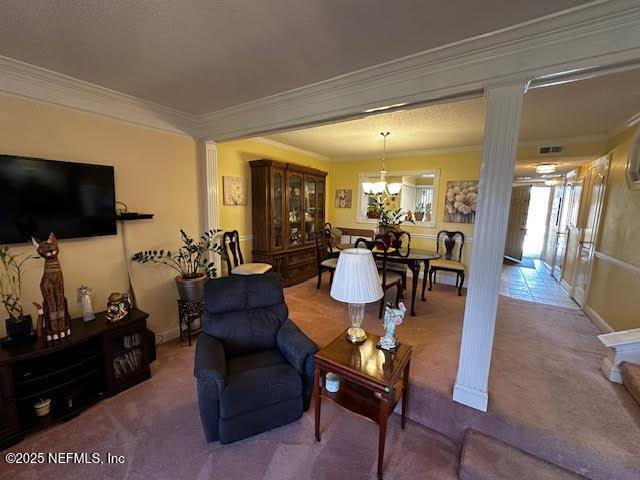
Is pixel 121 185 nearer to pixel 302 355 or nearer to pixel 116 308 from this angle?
pixel 116 308

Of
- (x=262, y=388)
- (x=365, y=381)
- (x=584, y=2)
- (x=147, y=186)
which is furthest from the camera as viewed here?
(x=147, y=186)

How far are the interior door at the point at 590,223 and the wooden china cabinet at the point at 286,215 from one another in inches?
154

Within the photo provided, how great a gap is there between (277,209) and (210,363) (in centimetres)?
281

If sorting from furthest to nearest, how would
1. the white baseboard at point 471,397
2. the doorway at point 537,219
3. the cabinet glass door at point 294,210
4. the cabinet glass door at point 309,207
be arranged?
the doorway at point 537,219 → the cabinet glass door at point 309,207 → the cabinet glass door at point 294,210 → the white baseboard at point 471,397

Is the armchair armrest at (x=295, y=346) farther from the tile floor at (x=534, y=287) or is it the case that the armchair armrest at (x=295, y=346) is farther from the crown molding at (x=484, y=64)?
the tile floor at (x=534, y=287)

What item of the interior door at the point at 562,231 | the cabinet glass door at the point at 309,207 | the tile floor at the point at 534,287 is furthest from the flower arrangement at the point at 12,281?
the interior door at the point at 562,231

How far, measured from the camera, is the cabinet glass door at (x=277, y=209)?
4.07m

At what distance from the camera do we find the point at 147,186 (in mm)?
2744

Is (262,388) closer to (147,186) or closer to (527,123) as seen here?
(147,186)

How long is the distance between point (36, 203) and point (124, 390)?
163cm

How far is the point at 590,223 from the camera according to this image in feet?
11.9

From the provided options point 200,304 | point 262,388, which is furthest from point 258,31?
point 200,304

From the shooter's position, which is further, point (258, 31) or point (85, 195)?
point (85, 195)

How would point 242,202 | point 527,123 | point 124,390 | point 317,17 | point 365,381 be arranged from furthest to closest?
1. point 242,202
2. point 527,123
3. point 124,390
4. point 365,381
5. point 317,17
